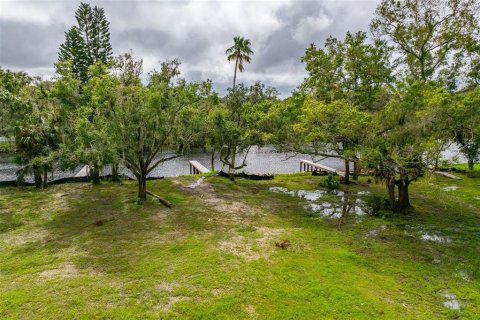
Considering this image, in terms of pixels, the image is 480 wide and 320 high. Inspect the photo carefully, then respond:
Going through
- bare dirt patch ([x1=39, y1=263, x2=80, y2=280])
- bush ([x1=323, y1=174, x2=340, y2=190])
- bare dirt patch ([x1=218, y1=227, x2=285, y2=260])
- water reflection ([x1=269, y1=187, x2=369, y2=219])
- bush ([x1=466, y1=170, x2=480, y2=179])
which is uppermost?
bush ([x1=466, y1=170, x2=480, y2=179])

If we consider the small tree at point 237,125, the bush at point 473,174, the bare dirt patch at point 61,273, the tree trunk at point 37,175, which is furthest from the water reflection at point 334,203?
the tree trunk at point 37,175

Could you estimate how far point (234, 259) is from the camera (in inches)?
323

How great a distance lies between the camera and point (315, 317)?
5.82 metres

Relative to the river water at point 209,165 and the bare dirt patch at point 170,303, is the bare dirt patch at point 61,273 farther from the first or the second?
the river water at point 209,165

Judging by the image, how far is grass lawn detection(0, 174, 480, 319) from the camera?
6145 millimetres

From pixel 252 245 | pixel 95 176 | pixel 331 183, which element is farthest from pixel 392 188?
pixel 95 176

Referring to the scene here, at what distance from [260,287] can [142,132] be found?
8.73 metres

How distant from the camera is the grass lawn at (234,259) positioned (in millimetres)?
6145

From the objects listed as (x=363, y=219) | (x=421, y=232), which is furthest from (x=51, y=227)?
(x=421, y=232)

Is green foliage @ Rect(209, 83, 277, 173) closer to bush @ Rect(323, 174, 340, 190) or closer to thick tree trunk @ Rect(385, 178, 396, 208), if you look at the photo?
bush @ Rect(323, 174, 340, 190)

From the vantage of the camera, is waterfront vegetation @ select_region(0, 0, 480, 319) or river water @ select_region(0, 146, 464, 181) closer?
waterfront vegetation @ select_region(0, 0, 480, 319)

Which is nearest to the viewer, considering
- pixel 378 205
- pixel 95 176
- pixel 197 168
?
pixel 378 205

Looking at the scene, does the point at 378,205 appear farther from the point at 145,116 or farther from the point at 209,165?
the point at 209,165

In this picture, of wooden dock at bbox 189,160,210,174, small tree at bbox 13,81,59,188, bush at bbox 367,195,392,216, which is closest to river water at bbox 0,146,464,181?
wooden dock at bbox 189,160,210,174
